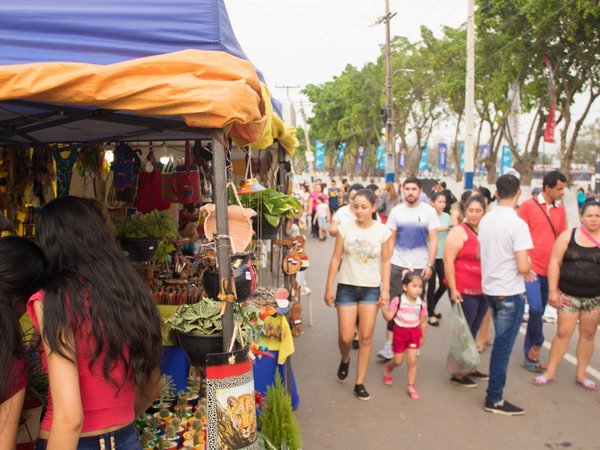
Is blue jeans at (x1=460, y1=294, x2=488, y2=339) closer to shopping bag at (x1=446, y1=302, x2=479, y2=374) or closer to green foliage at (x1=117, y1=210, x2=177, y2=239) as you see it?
shopping bag at (x1=446, y1=302, x2=479, y2=374)

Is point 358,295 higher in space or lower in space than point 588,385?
higher

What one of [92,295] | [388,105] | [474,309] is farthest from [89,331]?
[388,105]

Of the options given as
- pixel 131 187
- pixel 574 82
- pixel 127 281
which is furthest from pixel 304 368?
pixel 574 82

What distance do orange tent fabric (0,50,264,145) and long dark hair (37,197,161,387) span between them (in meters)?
0.42

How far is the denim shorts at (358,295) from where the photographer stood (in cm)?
512

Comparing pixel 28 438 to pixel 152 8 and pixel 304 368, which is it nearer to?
pixel 152 8

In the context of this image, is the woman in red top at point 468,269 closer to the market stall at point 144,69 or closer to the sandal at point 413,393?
the sandal at point 413,393

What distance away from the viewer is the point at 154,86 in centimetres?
220

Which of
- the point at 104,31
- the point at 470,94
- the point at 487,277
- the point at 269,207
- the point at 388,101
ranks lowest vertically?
the point at 487,277

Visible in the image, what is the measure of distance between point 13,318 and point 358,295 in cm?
352

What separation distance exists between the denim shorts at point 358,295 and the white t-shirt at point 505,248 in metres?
1.00

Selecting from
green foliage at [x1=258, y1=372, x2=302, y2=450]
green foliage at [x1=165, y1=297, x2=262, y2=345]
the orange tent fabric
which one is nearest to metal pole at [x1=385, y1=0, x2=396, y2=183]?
green foliage at [x1=258, y1=372, x2=302, y2=450]

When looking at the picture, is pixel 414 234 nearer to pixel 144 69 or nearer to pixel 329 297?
pixel 329 297

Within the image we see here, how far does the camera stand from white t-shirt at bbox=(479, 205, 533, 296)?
15.6 feet
